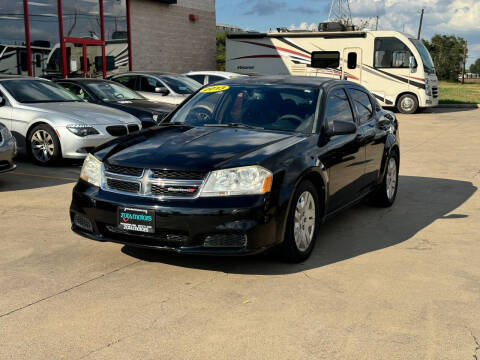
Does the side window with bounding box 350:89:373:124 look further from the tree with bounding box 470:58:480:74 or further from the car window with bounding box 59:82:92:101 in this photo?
the tree with bounding box 470:58:480:74

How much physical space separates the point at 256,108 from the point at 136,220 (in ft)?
6.08

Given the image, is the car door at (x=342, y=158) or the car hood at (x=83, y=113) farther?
the car hood at (x=83, y=113)

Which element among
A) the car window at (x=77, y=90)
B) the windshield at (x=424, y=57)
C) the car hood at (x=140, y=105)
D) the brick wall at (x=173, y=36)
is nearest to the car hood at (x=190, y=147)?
the car hood at (x=140, y=105)

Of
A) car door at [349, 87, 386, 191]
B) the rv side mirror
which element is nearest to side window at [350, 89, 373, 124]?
car door at [349, 87, 386, 191]

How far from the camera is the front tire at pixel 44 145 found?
10.1m

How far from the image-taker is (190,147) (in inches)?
200

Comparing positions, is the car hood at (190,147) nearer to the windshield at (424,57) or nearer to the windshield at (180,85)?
the windshield at (180,85)

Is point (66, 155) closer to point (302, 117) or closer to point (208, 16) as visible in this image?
point (302, 117)

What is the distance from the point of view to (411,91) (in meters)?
23.1

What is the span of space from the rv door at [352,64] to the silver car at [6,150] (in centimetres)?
1732

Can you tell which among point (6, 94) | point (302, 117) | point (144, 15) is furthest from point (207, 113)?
point (144, 15)

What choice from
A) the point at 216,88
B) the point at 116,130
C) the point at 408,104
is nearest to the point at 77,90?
the point at 116,130

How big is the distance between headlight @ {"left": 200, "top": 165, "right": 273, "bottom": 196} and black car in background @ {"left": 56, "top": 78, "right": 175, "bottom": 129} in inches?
294

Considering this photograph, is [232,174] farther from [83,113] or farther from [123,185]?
[83,113]
